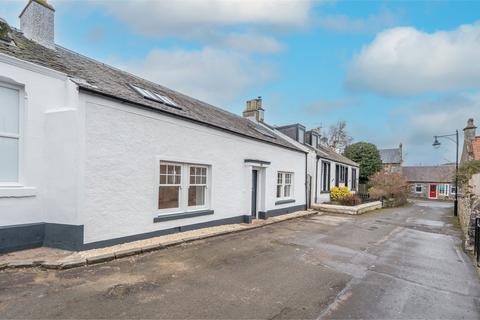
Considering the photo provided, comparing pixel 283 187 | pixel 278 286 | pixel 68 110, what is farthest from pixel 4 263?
pixel 283 187

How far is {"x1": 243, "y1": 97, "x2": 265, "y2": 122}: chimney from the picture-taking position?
20750 millimetres

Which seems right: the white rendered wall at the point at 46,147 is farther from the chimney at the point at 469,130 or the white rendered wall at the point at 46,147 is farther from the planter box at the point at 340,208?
the chimney at the point at 469,130

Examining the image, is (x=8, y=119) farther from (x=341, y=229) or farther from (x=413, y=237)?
(x=413, y=237)

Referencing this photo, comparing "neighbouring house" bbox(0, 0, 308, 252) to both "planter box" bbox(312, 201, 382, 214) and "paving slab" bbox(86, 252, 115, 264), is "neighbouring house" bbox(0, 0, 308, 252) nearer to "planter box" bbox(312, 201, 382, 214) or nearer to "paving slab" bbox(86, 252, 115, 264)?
"paving slab" bbox(86, 252, 115, 264)

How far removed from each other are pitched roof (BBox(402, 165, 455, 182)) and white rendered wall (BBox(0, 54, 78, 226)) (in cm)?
5637

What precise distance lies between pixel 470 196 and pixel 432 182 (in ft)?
131

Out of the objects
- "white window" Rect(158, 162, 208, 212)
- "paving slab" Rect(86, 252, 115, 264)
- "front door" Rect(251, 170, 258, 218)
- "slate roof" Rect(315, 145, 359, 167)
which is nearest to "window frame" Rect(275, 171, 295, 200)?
"front door" Rect(251, 170, 258, 218)

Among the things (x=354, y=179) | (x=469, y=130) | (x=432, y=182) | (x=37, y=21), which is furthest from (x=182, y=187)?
(x=432, y=182)

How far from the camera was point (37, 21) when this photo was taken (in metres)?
8.88

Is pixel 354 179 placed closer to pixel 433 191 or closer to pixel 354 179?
pixel 354 179

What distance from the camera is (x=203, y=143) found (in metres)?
10.5

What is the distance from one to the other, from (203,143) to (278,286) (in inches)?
245

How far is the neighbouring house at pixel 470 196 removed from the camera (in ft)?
32.5

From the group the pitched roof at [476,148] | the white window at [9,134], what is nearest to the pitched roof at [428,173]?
the pitched roof at [476,148]
